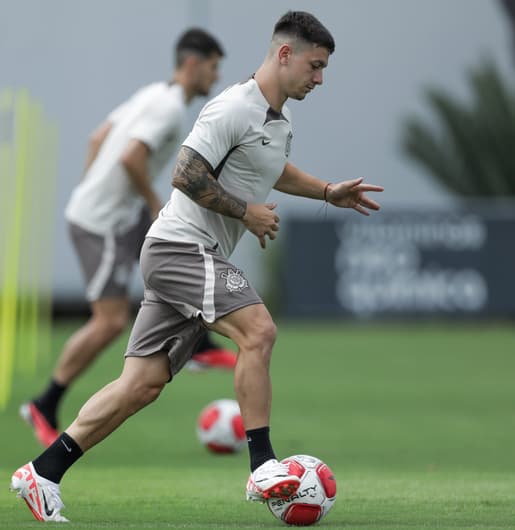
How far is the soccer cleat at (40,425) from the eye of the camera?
31.3ft

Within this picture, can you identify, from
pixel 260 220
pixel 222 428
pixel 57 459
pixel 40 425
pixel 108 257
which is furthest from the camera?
pixel 108 257

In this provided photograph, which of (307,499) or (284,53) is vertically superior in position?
(284,53)

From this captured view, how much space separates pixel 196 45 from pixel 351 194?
3608mm

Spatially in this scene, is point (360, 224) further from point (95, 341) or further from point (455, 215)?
point (95, 341)

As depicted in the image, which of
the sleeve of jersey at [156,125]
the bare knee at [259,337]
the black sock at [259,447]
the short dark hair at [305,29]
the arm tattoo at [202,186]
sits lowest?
the black sock at [259,447]

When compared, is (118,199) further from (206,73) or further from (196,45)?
(196,45)

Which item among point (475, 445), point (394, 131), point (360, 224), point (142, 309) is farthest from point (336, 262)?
point (142, 309)

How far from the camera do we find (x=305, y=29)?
6.53 meters

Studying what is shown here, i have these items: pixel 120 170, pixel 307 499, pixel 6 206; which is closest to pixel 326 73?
pixel 6 206

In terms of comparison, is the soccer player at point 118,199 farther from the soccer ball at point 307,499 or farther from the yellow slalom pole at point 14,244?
the soccer ball at point 307,499

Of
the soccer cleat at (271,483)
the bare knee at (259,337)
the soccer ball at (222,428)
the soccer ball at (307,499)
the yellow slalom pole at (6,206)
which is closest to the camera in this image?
the soccer cleat at (271,483)

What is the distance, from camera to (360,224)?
22.6 meters

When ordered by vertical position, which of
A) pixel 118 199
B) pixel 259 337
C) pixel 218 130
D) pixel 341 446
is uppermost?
pixel 218 130

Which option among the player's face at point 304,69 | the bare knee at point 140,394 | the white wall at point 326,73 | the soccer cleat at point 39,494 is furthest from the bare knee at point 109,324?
the white wall at point 326,73
